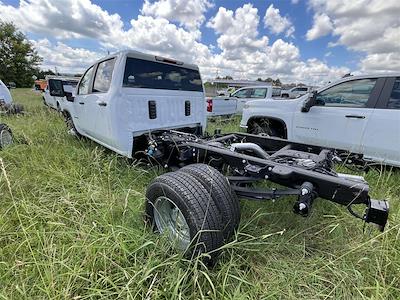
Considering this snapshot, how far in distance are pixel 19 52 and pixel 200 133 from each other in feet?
180

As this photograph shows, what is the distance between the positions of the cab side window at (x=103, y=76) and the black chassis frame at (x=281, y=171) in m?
1.05

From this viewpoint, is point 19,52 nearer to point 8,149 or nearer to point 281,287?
point 8,149

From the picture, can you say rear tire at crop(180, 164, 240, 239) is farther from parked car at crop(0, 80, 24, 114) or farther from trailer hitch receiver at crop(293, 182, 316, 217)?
parked car at crop(0, 80, 24, 114)

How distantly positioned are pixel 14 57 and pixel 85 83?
174 feet

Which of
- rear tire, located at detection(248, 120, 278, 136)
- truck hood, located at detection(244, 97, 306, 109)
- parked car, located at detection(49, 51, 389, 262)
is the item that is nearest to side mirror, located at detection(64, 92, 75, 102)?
parked car, located at detection(49, 51, 389, 262)

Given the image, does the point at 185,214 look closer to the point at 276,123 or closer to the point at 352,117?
the point at 352,117

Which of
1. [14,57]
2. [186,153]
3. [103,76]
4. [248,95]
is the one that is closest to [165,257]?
[186,153]

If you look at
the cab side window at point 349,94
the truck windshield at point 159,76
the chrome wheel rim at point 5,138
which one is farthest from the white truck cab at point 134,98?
the cab side window at point 349,94

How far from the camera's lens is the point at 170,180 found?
2.08 m

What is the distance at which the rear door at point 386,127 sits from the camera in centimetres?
358

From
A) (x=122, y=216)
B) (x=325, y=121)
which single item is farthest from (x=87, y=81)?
(x=325, y=121)

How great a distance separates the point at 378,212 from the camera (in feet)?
5.42

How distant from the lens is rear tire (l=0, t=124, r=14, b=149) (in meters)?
4.46

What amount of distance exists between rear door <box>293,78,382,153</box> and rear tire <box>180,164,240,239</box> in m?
2.84
